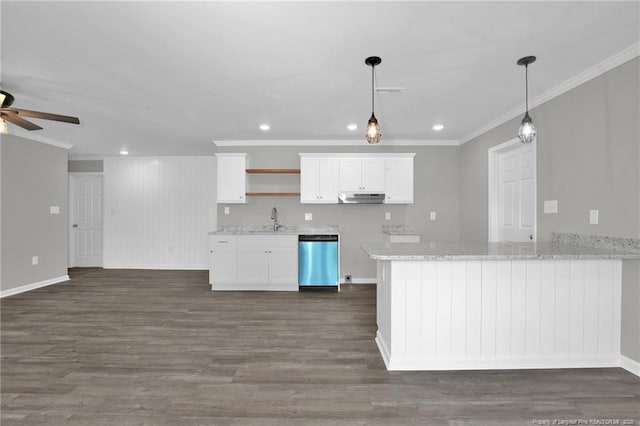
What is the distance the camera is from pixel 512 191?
394 cm

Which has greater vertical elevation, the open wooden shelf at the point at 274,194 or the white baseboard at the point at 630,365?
the open wooden shelf at the point at 274,194

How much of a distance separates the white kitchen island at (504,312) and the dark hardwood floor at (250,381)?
122mm

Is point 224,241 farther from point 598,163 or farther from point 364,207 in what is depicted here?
point 598,163

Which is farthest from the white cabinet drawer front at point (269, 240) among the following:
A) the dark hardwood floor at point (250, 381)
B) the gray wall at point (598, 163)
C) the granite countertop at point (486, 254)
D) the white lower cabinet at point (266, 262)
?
the gray wall at point (598, 163)

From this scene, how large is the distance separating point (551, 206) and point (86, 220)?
8.21 meters

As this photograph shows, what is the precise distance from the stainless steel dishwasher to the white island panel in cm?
242

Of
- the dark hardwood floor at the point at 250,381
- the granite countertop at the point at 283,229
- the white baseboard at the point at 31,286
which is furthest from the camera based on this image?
the granite countertop at the point at 283,229

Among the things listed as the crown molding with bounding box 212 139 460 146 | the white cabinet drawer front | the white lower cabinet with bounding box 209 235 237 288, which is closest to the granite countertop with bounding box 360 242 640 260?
the white cabinet drawer front

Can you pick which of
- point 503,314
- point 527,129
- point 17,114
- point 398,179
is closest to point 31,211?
point 17,114

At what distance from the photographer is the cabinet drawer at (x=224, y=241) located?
4.79 metres

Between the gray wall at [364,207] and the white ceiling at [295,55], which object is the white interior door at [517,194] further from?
the gray wall at [364,207]

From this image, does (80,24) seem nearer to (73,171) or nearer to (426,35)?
(426,35)

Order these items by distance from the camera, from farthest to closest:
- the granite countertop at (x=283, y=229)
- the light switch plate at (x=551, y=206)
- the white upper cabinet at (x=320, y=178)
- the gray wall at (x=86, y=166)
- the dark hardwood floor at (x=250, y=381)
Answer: the gray wall at (x=86, y=166), the white upper cabinet at (x=320, y=178), the granite countertop at (x=283, y=229), the light switch plate at (x=551, y=206), the dark hardwood floor at (x=250, y=381)

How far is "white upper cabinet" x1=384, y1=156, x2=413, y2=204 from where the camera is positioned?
5.03 metres
